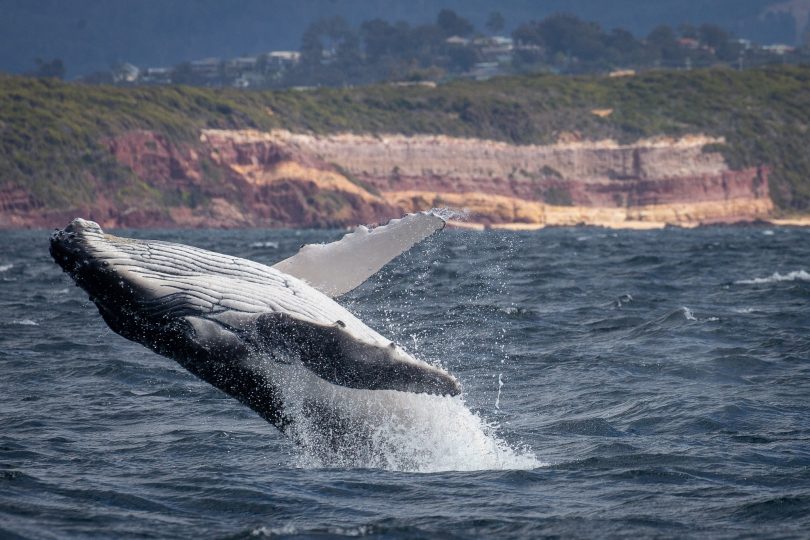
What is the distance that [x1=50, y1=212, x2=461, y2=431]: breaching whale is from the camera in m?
8.00

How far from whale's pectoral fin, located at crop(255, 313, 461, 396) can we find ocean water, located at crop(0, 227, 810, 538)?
97cm

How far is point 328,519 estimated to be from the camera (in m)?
8.19

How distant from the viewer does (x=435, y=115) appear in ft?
385

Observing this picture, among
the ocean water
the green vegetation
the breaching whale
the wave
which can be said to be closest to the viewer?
the breaching whale

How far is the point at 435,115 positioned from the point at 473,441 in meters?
109

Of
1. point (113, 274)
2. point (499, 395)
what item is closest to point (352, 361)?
point (113, 274)

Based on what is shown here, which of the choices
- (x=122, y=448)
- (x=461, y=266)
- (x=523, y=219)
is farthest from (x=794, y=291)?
(x=523, y=219)

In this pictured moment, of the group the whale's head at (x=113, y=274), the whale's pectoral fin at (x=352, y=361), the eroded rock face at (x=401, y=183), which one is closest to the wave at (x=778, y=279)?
the whale's pectoral fin at (x=352, y=361)

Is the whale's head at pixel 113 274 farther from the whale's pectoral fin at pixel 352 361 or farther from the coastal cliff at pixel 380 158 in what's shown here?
the coastal cliff at pixel 380 158

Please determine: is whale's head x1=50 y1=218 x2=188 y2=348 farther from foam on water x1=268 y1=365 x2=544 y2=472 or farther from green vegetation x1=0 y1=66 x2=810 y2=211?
green vegetation x1=0 y1=66 x2=810 y2=211

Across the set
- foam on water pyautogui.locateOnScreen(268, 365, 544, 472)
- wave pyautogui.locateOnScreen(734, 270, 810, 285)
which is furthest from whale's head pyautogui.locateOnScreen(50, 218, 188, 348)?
wave pyautogui.locateOnScreen(734, 270, 810, 285)

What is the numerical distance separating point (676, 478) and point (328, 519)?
290 centimetres

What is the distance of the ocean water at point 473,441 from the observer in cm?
822

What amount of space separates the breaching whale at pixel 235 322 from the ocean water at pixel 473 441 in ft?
3.07
